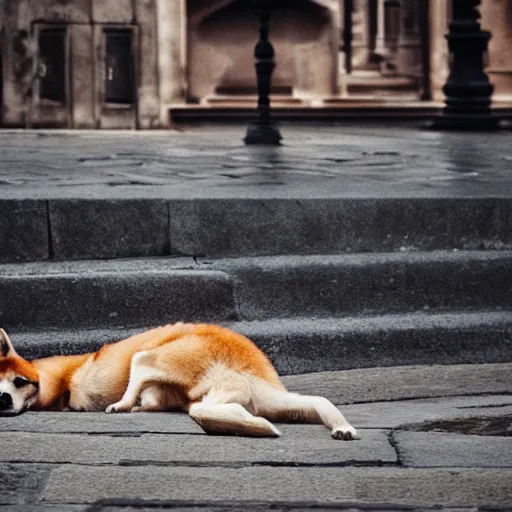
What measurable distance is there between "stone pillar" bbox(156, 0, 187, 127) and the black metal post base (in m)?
2.97

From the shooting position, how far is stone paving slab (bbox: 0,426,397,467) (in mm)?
3492

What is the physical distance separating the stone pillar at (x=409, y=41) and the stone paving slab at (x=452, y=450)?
10834 millimetres

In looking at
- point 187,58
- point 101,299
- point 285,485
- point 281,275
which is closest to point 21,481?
point 285,485

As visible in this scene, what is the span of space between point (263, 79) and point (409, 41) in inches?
200

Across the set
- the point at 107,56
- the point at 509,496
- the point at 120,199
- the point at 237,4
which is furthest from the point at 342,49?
the point at 509,496

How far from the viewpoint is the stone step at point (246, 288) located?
506 centimetres

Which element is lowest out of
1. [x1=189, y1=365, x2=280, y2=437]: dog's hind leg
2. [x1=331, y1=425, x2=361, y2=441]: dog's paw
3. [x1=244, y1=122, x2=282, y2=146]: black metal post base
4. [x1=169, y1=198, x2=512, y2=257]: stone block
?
[x1=331, y1=425, x2=361, y2=441]: dog's paw

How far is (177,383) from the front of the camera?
162 inches

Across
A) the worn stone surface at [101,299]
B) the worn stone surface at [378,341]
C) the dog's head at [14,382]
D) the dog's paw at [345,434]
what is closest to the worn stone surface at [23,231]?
the worn stone surface at [101,299]

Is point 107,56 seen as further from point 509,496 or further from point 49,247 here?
point 509,496

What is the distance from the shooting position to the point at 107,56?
12.5 meters

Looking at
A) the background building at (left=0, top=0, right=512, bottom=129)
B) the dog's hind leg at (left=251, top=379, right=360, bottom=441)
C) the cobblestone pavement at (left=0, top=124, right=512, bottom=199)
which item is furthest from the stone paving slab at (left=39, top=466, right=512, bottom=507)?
the background building at (left=0, top=0, right=512, bottom=129)

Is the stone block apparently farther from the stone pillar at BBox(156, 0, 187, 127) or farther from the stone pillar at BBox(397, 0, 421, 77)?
the stone pillar at BBox(397, 0, 421, 77)

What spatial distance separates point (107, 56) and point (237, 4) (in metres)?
1.72
